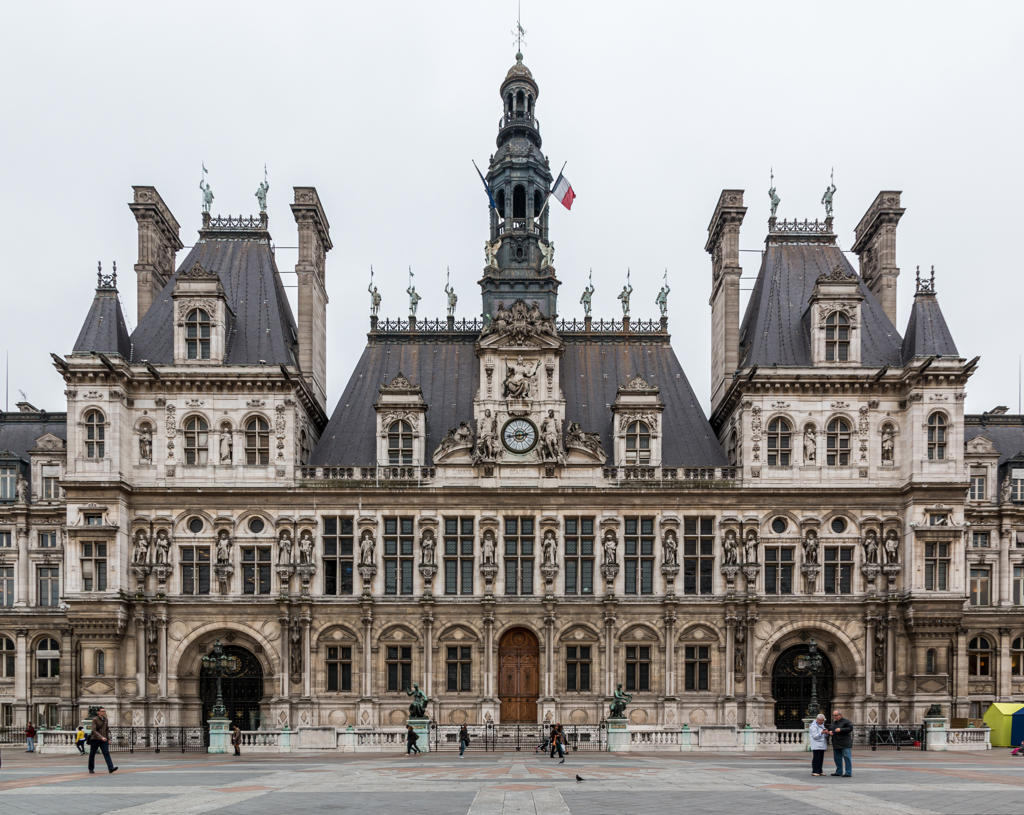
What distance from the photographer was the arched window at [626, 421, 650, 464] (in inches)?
2149

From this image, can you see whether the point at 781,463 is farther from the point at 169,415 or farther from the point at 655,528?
the point at 169,415


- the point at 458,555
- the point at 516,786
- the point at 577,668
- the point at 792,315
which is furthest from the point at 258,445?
the point at 516,786

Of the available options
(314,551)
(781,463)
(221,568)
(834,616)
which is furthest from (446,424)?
(834,616)

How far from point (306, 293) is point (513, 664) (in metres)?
23.3

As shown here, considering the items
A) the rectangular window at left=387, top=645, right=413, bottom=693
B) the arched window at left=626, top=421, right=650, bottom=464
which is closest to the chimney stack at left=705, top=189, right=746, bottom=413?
the arched window at left=626, top=421, right=650, bottom=464

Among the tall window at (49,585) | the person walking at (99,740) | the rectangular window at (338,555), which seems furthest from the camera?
the tall window at (49,585)

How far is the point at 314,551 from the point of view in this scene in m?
53.2

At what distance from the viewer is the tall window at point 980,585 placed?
200 ft

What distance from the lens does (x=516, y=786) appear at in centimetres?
2678

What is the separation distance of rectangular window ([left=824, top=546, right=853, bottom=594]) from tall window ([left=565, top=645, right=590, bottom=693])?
1282 cm

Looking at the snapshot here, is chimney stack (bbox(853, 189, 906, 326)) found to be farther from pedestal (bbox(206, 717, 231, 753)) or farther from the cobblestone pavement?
pedestal (bbox(206, 717, 231, 753))

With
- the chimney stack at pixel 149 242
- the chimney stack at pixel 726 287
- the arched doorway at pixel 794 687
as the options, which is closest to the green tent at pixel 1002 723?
the arched doorway at pixel 794 687

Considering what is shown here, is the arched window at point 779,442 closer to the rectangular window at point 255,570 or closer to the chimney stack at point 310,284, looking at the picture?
the chimney stack at point 310,284

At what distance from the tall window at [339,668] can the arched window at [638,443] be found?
1761 centimetres
